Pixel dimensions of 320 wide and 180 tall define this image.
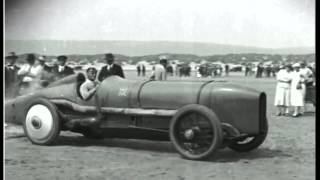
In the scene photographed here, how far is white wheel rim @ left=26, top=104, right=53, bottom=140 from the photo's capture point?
14.8 feet

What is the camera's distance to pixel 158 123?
4211 mm

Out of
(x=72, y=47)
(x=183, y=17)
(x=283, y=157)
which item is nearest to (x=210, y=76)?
(x=183, y=17)

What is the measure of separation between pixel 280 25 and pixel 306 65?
0.33 metres

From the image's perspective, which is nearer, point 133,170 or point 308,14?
point 308,14

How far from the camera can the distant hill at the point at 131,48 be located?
4070mm

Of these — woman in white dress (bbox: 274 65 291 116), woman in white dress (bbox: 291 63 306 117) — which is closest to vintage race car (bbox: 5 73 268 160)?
woman in white dress (bbox: 274 65 291 116)

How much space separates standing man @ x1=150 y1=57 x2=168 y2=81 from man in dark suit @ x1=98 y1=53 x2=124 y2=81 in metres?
0.25

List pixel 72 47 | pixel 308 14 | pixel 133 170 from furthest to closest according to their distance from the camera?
pixel 72 47
pixel 133 170
pixel 308 14

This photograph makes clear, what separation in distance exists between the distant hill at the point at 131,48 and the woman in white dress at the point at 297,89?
138 mm

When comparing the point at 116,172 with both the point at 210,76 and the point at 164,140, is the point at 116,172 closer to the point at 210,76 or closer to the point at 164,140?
the point at 164,140

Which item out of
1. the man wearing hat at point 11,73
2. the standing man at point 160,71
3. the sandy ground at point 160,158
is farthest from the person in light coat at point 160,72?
the man wearing hat at point 11,73

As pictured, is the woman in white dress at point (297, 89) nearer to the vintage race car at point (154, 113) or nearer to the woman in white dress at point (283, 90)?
the woman in white dress at point (283, 90)

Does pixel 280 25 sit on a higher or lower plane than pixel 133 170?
higher

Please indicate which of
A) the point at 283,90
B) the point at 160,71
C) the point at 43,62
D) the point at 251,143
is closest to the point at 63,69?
the point at 43,62
